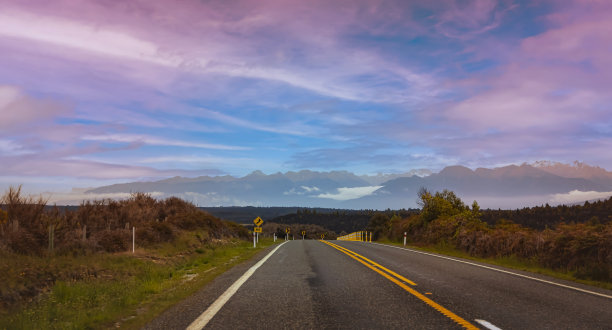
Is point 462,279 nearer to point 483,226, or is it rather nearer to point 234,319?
point 234,319

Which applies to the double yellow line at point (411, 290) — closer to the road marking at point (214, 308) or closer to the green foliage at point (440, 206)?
the road marking at point (214, 308)

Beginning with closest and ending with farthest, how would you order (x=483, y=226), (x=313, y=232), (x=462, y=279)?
1. (x=462, y=279)
2. (x=483, y=226)
3. (x=313, y=232)

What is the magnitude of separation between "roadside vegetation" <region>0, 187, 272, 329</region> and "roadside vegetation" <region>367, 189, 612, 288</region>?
35.6ft

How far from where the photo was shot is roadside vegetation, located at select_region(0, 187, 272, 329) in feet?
23.0

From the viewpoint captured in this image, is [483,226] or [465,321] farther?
[483,226]

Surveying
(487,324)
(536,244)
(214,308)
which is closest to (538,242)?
(536,244)

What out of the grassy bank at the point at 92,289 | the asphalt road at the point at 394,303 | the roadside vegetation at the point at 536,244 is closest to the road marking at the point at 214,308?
the asphalt road at the point at 394,303

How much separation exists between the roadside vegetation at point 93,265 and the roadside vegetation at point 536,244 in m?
10.8

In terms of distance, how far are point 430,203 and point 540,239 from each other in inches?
716

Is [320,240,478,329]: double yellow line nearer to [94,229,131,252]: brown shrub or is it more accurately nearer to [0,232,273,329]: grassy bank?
[0,232,273,329]: grassy bank

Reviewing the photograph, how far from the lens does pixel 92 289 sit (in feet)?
31.7

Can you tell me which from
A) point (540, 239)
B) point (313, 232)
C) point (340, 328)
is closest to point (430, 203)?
point (540, 239)

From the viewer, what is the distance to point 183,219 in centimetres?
2898

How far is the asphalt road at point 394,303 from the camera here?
5.63 meters
